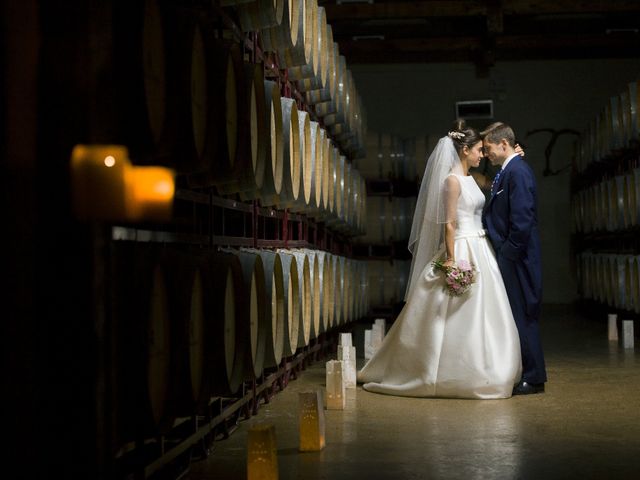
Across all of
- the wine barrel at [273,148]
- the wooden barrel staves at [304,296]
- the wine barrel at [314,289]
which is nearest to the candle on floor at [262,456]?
the wine barrel at [273,148]

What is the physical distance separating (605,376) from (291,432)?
314cm

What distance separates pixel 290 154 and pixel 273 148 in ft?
1.10

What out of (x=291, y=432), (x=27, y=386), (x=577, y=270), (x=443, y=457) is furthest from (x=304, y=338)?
(x=577, y=270)

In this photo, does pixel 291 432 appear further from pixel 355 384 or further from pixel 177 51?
pixel 177 51

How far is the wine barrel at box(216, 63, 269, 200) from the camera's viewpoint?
4242mm

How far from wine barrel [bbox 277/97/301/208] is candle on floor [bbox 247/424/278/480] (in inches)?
81.9

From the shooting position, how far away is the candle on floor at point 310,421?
405 cm

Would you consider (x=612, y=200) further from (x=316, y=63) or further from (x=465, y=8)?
(x=316, y=63)

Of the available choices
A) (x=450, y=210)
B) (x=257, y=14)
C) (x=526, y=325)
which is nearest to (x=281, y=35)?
(x=257, y=14)

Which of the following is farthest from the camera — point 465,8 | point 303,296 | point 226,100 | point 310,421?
point 465,8

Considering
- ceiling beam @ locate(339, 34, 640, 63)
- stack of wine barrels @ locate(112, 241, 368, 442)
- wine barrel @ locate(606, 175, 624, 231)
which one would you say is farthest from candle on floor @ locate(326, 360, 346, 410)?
ceiling beam @ locate(339, 34, 640, 63)

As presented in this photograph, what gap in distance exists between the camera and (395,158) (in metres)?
12.5

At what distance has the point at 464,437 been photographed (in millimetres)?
4426

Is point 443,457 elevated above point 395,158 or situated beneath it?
situated beneath
